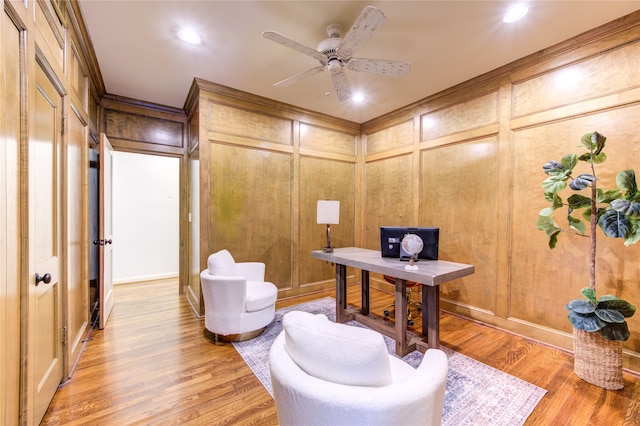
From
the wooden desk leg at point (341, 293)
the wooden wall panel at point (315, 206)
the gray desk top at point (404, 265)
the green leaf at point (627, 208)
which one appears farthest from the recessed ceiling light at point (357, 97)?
the green leaf at point (627, 208)

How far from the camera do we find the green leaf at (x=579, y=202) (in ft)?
7.21

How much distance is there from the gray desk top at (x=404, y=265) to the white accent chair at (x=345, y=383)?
3.57 ft

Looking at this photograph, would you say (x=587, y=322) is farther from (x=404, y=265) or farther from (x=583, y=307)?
(x=404, y=265)

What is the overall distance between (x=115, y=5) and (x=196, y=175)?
184cm

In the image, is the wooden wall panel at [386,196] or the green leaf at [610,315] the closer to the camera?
the green leaf at [610,315]

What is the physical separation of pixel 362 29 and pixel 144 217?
5.00m

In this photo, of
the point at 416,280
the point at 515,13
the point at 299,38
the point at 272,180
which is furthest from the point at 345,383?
the point at 272,180

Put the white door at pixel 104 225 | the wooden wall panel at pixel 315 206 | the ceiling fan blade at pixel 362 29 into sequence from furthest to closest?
→ the wooden wall panel at pixel 315 206 → the white door at pixel 104 225 → the ceiling fan blade at pixel 362 29

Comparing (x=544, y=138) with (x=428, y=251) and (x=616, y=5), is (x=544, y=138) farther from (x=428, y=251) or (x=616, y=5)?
(x=428, y=251)

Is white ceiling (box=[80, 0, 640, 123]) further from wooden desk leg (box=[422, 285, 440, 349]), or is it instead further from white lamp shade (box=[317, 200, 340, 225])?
wooden desk leg (box=[422, 285, 440, 349])

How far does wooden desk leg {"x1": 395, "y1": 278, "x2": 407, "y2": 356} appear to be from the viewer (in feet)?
8.10

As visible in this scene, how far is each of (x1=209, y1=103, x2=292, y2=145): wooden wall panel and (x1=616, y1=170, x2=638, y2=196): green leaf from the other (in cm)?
345

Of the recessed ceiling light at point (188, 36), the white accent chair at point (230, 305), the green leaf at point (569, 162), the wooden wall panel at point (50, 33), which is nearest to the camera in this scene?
the wooden wall panel at point (50, 33)

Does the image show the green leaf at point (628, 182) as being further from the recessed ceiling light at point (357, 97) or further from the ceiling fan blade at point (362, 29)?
the recessed ceiling light at point (357, 97)
